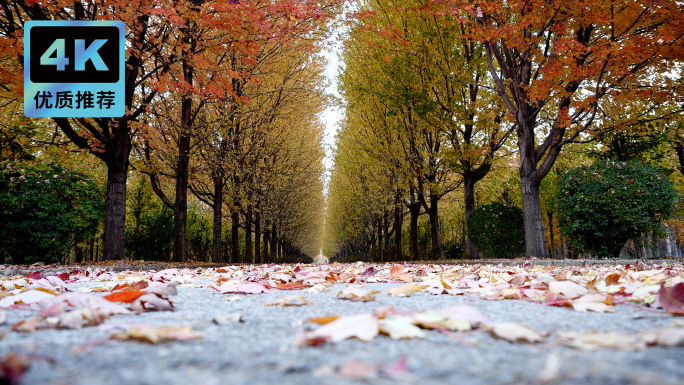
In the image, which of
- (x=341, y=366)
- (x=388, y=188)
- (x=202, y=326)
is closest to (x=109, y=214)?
(x=202, y=326)

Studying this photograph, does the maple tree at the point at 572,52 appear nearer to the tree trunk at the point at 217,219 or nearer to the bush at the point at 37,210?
the tree trunk at the point at 217,219

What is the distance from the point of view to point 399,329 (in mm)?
1082

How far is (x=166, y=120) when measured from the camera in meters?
9.20

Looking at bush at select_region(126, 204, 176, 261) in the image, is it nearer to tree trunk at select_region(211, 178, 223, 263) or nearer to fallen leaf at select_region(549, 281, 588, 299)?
tree trunk at select_region(211, 178, 223, 263)

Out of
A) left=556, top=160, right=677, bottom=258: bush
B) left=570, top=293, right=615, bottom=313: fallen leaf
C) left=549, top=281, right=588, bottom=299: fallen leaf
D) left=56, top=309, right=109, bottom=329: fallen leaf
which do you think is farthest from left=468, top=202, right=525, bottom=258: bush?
left=56, top=309, right=109, bottom=329: fallen leaf

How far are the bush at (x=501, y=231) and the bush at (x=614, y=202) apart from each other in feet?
3.84

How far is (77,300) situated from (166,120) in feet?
28.4

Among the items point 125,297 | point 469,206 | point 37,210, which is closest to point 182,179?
point 37,210

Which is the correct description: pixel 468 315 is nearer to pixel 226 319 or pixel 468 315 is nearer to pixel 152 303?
pixel 226 319

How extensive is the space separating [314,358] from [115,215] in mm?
7539

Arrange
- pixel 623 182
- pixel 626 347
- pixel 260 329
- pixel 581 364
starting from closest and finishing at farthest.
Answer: pixel 581 364, pixel 626 347, pixel 260 329, pixel 623 182

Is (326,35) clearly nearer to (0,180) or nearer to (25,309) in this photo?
(0,180)

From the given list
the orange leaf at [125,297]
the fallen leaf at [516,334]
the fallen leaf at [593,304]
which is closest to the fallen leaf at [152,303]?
the orange leaf at [125,297]

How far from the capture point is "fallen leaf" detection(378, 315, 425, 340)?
106 cm
